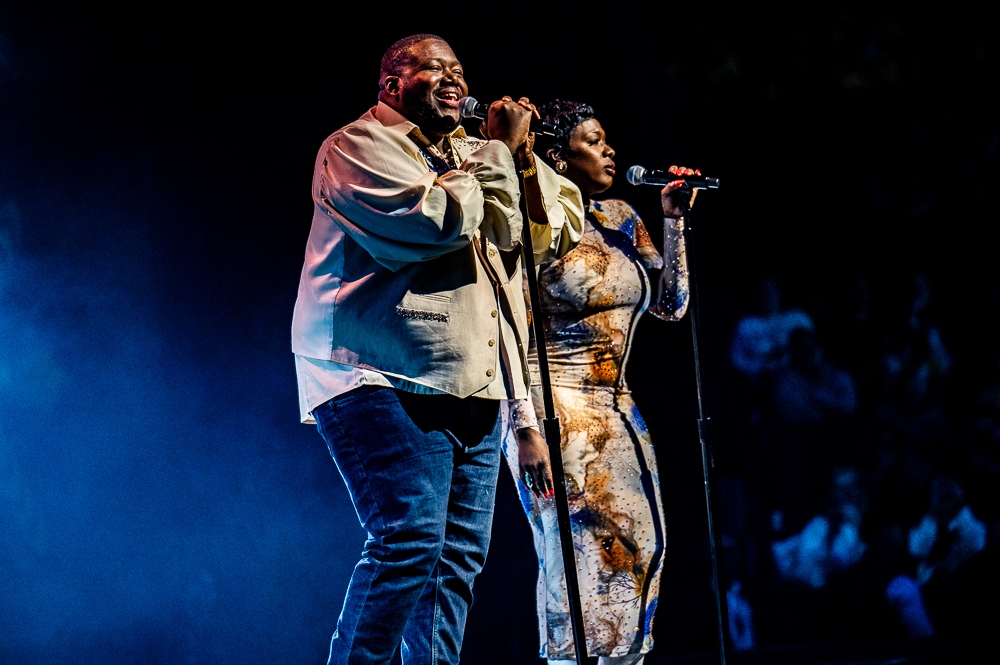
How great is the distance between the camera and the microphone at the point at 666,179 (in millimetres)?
2496

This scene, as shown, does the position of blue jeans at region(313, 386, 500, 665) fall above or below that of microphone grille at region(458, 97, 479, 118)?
below

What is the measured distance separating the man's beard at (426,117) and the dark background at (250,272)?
1.21 m

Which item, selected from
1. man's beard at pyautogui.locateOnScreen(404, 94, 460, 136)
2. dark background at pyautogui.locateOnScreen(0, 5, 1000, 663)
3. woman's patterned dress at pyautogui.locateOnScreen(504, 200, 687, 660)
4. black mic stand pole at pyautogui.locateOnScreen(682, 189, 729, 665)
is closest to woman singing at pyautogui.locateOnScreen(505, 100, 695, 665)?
woman's patterned dress at pyautogui.locateOnScreen(504, 200, 687, 660)

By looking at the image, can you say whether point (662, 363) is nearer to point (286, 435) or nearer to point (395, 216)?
point (286, 435)

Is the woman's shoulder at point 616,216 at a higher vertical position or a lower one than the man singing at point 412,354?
higher

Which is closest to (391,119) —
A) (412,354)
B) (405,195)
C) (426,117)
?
(426,117)

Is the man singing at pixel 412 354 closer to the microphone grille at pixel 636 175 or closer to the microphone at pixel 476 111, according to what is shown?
the microphone at pixel 476 111

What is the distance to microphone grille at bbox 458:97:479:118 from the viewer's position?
195 centimetres

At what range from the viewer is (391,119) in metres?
2.01

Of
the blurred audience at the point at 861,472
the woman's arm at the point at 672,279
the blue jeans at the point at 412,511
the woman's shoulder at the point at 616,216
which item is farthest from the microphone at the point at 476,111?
the blurred audience at the point at 861,472

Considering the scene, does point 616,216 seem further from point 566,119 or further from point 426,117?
point 426,117

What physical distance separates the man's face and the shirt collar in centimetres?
2

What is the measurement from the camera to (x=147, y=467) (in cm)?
303

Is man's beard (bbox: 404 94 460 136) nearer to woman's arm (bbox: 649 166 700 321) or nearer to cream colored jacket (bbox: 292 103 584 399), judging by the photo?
cream colored jacket (bbox: 292 103 584 399)
